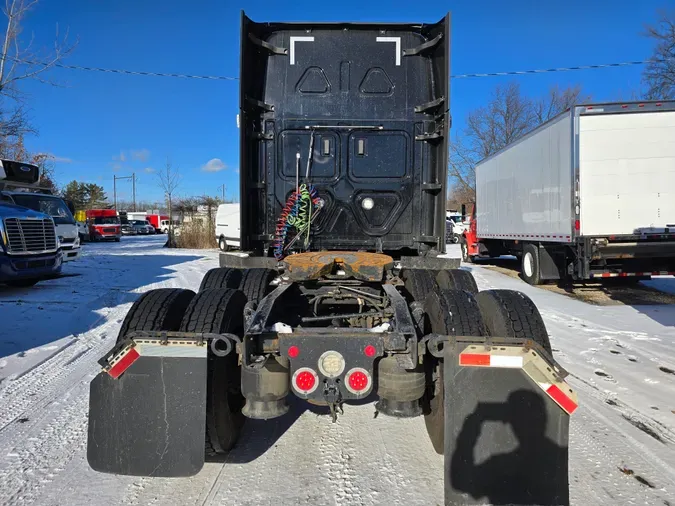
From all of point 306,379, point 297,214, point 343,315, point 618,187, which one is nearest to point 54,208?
point 297,214

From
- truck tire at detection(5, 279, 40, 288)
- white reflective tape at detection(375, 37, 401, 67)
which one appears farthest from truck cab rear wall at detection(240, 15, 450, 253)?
truck tire at detection(5, 279, 40, 288)

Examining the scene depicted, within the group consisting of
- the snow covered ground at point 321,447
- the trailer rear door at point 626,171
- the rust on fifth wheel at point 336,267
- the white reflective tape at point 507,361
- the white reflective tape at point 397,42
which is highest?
the white reflective tape at point 397,42

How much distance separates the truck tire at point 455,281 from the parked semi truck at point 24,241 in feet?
28.8

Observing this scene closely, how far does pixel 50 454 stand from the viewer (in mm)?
3154

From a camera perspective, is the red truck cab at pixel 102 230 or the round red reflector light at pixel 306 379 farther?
the red truck cab at pixel 102 230

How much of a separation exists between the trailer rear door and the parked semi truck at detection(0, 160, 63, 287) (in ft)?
37.9

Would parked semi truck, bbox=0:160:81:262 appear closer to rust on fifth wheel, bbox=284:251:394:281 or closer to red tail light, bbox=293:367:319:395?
rust on fifth wheel, bbox=284:251:394:281

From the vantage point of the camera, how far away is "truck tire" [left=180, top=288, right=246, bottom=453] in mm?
2787

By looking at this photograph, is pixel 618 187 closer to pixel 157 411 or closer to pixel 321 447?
pixel 321 447

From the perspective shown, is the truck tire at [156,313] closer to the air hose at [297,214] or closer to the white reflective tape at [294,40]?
the air hose at [297,214]

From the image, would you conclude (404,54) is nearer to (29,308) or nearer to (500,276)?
(29,308)

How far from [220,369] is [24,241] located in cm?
881

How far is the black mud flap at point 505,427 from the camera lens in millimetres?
2383

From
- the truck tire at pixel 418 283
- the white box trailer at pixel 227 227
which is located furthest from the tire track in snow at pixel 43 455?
the white box trailer at pixel 227 227
